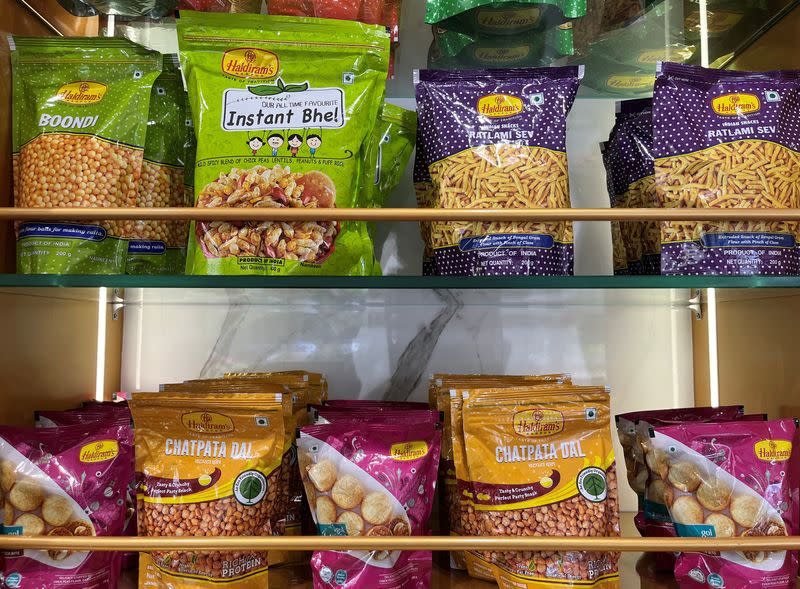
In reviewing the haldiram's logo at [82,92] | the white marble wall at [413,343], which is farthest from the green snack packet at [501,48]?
the haldiram's logo at [82,92]

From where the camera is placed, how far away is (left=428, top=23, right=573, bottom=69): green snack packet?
1252 millimetres

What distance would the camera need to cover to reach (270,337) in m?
1.40

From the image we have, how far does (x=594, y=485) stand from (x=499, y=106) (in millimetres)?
604

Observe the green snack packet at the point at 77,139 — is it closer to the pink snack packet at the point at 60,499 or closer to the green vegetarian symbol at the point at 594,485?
the pink snack packet at the point at 60,499

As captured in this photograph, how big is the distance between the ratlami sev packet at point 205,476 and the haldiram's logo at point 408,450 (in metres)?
0.17

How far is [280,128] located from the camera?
3.51 ft

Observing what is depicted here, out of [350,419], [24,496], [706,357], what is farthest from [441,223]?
[24,496]

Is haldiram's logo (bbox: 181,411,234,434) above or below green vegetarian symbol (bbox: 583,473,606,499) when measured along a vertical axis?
above

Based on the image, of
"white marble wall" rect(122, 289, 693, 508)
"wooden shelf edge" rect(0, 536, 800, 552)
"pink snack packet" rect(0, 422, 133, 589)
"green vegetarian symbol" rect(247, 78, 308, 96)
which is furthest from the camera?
"white marble wall" rect(122, 289, 693, 508)

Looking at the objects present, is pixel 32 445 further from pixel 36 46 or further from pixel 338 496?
pixel 36 46

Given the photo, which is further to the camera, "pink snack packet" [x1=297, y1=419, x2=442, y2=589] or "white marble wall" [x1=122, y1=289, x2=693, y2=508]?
"white marble wall" [x1=122, y1=289, x2=693, y2=508]

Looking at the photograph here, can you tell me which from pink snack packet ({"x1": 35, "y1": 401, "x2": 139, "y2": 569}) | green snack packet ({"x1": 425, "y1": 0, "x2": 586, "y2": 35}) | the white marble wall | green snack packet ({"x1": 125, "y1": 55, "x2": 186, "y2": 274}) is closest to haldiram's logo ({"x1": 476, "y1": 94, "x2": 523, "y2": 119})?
green snack packet ({"x1": 425, "y1": 0, "x2": 586, "y2": 35})

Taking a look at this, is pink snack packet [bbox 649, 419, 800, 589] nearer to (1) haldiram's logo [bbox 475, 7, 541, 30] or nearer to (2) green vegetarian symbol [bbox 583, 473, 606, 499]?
(2) green vegetarian symbol [bbox 583, 473, 606, 499]

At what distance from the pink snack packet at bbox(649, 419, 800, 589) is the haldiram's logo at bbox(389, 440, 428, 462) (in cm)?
35
